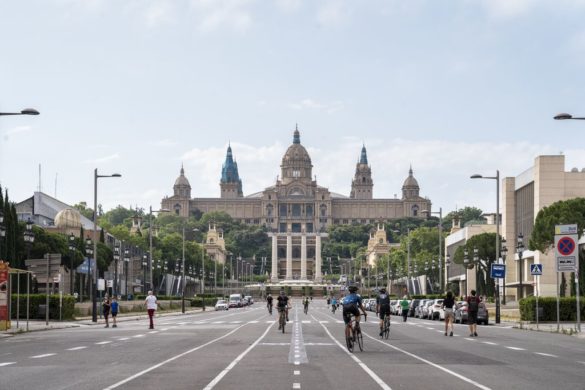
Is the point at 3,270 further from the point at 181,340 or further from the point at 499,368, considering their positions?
the point at 499,368

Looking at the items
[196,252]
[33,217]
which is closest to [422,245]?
[196,252]

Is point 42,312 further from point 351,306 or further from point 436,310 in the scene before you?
point 351,306

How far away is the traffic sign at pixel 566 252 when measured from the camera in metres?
43.0

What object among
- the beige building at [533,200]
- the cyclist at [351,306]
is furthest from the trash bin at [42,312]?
the beige building at [533,200]

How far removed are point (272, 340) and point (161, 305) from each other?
6903 centimetres

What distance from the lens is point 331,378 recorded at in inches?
787

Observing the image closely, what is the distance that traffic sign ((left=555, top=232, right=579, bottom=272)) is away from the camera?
42969 mm

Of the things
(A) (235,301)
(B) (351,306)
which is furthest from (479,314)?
(A) (235,301)

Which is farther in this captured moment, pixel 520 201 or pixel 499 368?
pixel 520 201

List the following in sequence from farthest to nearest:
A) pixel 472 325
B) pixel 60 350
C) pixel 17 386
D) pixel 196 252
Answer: pixel 196 252 < pixel 472 325 < pixel 60 350 < pixel 17 386

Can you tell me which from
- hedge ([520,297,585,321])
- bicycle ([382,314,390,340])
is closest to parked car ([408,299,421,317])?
hedge ([520,297,585,321])

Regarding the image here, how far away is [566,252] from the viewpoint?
43125 mm

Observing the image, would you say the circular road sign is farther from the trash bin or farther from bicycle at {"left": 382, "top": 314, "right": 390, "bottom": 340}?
the trash bin

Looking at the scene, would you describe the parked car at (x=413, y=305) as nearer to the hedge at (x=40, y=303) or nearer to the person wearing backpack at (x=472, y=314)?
the hedge at (x=40, y=303)
